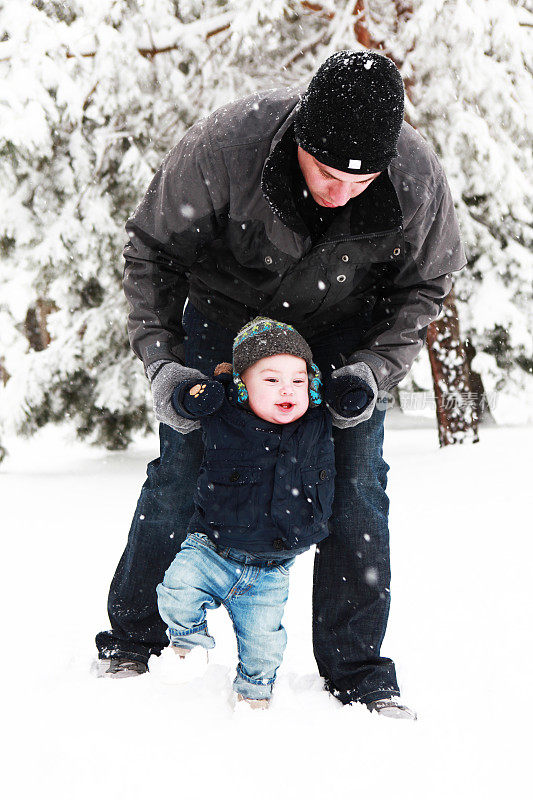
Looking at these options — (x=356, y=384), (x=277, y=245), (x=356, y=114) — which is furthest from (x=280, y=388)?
(x=356, y=114)

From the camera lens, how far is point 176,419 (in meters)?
2.50

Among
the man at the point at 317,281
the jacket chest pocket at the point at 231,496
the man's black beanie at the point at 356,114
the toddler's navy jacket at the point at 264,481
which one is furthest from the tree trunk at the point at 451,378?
the man's black beanie at the point at 356,114

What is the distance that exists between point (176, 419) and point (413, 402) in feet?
39.0

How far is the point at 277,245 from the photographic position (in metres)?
2.43

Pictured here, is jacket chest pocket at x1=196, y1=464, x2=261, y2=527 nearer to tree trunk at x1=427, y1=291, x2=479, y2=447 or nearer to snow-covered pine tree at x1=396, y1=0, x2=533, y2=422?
snow-covered pine tree at x1=396, y1=0, x2=533, y2=422

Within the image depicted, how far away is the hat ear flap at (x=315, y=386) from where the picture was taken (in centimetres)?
258

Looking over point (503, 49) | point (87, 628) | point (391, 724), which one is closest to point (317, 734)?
point (391, 724)

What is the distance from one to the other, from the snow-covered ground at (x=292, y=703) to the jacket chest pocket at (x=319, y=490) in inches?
25.8

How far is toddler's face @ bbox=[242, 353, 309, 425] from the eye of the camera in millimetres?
2502

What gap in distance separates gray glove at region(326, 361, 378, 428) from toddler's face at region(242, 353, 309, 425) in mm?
106

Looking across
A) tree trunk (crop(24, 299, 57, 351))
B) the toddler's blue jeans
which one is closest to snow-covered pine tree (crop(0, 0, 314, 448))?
tree trunk (crop(24, 299, 57, 351))

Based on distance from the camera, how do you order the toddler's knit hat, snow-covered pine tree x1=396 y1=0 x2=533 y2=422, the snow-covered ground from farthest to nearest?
snow-covered pine tree x1=396 y1=0 x2=533 y2=422, the toddler's knit hat, the snow-covered ground

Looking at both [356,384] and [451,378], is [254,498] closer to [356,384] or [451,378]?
[356,384]

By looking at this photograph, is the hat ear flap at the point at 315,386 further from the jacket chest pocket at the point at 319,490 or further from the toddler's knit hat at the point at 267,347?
the jacket chest pocket at the point at 319,490
